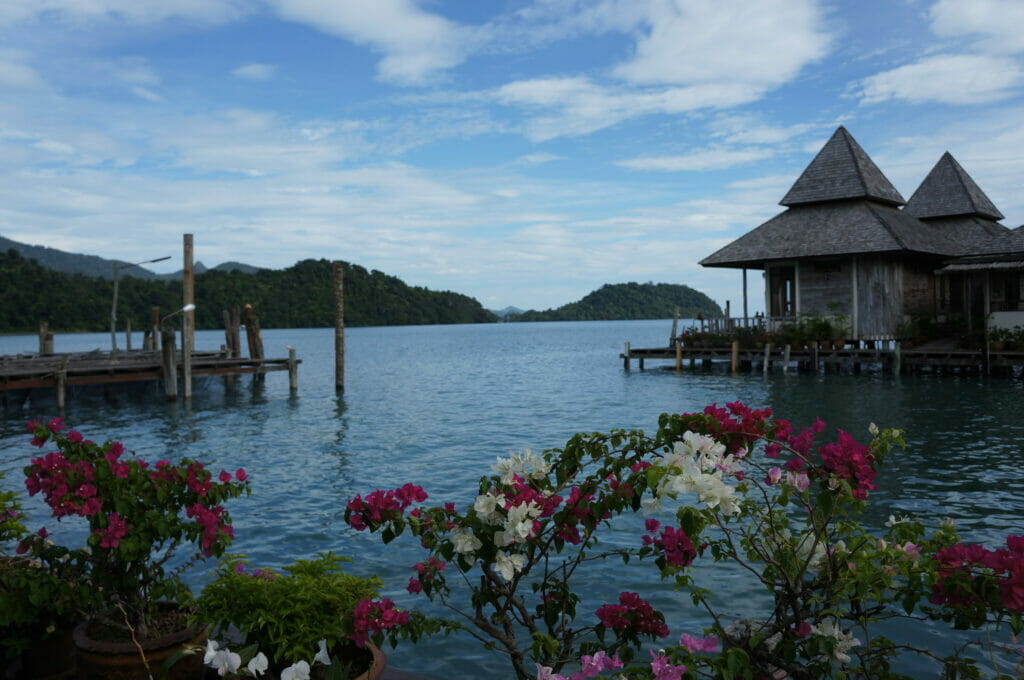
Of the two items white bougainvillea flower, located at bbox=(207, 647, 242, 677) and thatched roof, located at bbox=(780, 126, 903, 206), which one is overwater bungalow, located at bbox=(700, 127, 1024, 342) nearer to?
thatched roof, located at bbox=(780, 126, 903, 206)

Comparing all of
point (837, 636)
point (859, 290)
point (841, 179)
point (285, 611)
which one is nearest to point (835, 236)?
point (859, 290)

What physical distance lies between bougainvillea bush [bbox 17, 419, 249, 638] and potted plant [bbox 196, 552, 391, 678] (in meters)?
0.40

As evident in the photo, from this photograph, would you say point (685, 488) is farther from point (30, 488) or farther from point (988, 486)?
point (988, 486)

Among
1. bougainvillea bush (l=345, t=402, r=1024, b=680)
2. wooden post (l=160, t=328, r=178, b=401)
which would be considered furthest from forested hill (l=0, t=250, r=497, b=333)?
bougainvillea bush (l=345, t=402, r=1024, b=680)

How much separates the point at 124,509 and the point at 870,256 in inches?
1272

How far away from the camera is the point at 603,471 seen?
3664mm

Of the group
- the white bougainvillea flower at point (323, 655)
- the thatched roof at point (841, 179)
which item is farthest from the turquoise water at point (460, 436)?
the thatched roof at point (841, 179)

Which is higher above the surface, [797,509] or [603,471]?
[603,471]

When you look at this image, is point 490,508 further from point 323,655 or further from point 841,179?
point 841,179

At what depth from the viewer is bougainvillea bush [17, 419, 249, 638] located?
4051 millimetres

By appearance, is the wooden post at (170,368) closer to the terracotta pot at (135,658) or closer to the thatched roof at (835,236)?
the thatched roof at (835,236)

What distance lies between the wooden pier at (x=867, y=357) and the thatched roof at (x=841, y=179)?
6817mm

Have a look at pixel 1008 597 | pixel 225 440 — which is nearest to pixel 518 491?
pixel 1008 597

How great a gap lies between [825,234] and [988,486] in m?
21.1
